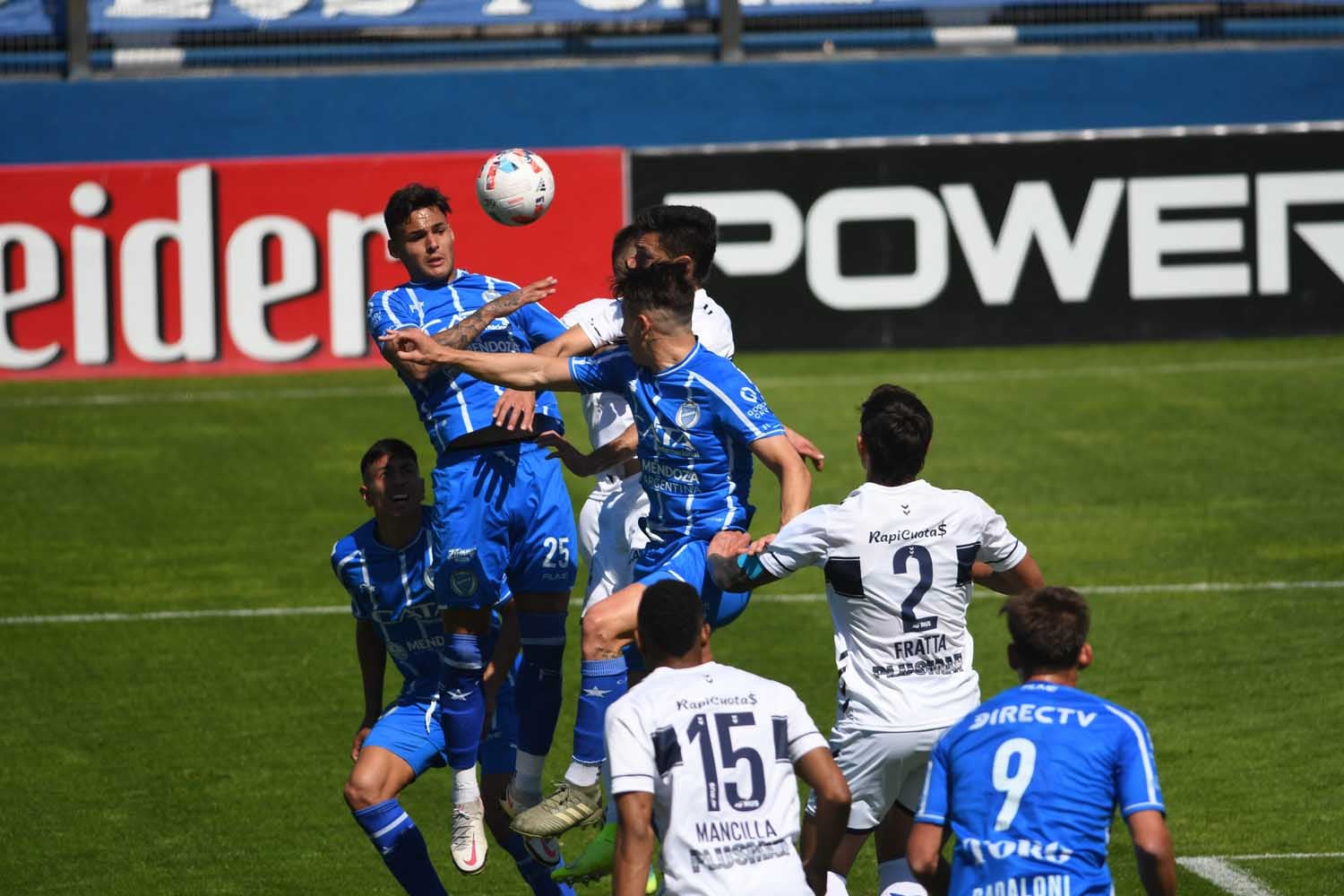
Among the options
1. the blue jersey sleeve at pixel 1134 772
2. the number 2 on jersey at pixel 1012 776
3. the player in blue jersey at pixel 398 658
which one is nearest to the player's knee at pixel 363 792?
the player in blue jersey at pixel 398 658

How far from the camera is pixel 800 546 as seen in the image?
648cm

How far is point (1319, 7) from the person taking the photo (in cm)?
2402

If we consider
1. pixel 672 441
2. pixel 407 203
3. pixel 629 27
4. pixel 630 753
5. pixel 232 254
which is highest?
pixel 629 27

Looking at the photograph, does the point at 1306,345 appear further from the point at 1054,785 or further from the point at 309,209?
the point at 1054,785

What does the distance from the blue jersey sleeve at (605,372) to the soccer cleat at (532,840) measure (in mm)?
1778

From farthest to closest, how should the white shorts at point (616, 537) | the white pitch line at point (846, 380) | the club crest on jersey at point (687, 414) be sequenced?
the white pitch line at point (846, 380) < the white shorts at point (616, 537) < the club crest on jersey at point (687, 414)

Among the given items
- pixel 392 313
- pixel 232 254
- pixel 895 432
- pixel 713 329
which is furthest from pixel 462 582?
pixel 232 254

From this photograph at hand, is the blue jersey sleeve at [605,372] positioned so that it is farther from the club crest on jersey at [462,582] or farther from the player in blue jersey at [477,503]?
the club crest on jersey at [462,582]

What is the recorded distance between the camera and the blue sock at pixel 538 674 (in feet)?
26.6

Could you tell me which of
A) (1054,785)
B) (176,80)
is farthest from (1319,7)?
(1054,785)

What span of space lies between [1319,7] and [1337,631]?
47.3 ft

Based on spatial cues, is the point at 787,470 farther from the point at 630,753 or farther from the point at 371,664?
the point at 371,664

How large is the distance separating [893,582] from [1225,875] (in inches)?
109

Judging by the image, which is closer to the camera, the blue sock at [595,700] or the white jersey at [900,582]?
the white jersey at [900,582]
